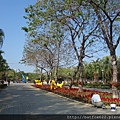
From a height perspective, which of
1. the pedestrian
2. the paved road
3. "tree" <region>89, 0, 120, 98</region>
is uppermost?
"tree" <region>89, 0, 120, 98</region>

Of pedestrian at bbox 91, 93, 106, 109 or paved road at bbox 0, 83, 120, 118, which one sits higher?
pedestrian at bbox 91, 93, 106, 109

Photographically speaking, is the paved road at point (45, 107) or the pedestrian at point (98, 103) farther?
the pedestrian at point (98, 103)

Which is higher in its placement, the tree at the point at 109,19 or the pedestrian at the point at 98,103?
the tree at the point at 109,19

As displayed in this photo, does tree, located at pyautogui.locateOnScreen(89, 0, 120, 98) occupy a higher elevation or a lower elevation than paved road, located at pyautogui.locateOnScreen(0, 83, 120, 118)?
higher

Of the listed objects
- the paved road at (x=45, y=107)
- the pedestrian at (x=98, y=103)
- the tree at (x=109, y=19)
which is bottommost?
the paved road at (x=45, y=107)

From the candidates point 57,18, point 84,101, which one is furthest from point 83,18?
point 84,101

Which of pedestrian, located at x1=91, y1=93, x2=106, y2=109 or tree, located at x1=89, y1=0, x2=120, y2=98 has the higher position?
tree, located at x1=89, y1=0, x2=120, y2=98

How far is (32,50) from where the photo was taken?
133ft

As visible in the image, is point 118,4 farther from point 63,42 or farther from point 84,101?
point 63,42

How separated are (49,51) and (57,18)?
16.9 metres

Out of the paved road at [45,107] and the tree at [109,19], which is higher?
the tree at [109,19]

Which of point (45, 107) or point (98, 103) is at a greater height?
point (98, 103)

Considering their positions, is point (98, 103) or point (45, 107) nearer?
point (98, 103)

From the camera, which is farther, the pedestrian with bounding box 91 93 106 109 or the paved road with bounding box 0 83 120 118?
the pedestrian with bounding box 91 93 106 109
